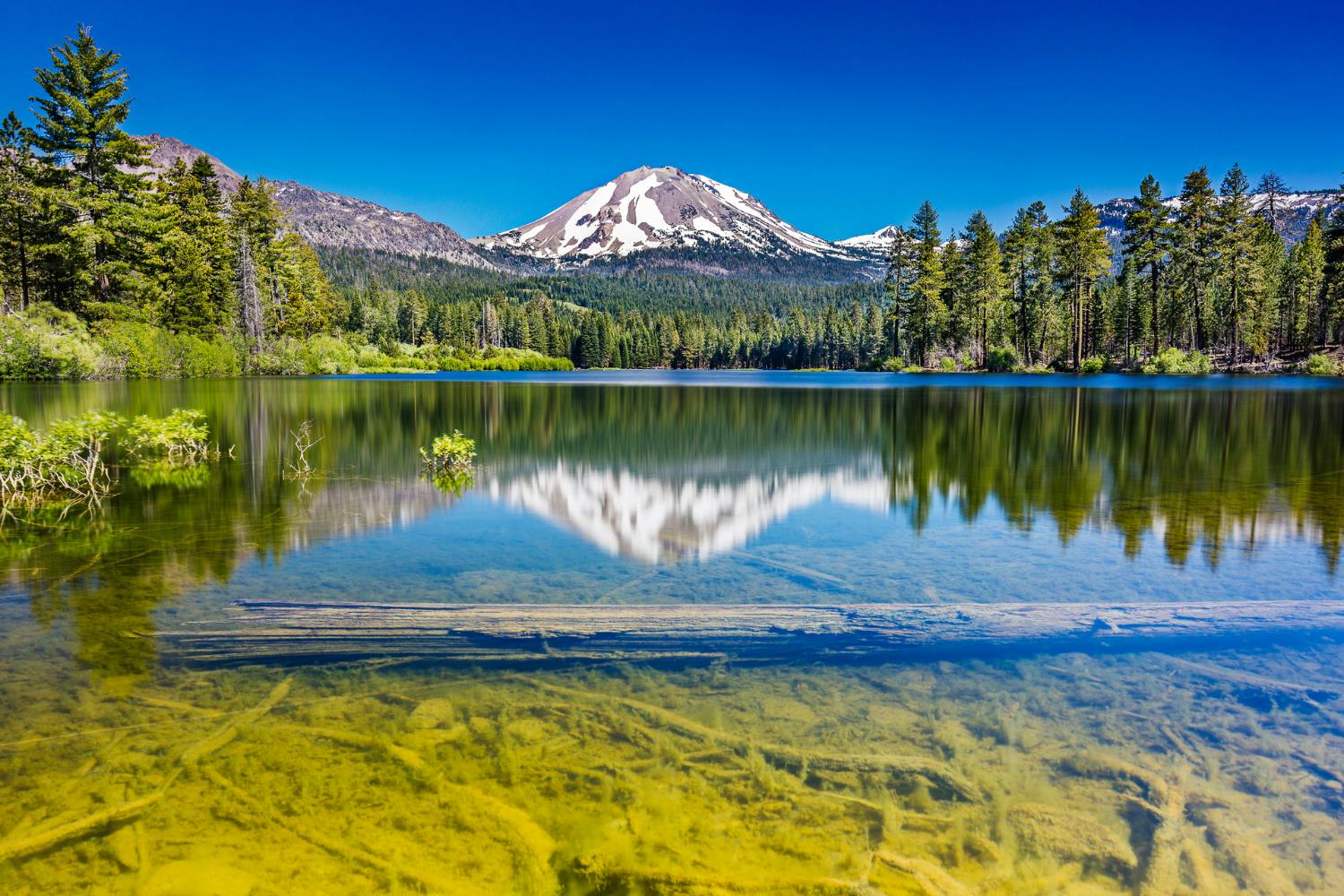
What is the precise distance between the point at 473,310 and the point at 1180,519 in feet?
498

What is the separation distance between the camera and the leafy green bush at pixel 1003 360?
68125 mm

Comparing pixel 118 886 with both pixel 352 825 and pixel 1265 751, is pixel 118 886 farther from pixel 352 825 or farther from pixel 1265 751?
pixel 1265 751

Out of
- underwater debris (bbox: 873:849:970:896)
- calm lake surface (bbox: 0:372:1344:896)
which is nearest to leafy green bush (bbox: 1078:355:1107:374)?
calm lake surface (bbox: 0:372:1344:896)

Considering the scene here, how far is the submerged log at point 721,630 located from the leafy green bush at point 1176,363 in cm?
5920

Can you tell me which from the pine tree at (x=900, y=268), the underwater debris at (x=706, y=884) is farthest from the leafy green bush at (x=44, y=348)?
the pine tree at (x=900, y=268)

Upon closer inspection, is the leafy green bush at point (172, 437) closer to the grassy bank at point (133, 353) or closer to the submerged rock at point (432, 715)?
the submerged rock at point (432, 715)

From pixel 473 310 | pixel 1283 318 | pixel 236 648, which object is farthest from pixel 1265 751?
pixel 473 310

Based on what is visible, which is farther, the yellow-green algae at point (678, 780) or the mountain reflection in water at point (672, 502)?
the mountain reflection in water at point (672, 502)

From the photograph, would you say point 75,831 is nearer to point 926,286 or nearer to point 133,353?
point 133,353

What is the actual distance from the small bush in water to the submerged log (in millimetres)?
8304

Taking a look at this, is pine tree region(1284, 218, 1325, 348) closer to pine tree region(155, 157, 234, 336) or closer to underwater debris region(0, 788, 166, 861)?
underwater debris region(0, 788, 166, 861)

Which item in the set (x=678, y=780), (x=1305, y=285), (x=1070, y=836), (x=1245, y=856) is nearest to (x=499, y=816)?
(x=678, y=780)

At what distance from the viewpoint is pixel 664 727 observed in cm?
453

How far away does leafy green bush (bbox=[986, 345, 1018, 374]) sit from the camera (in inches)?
2682
